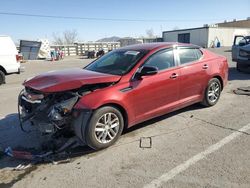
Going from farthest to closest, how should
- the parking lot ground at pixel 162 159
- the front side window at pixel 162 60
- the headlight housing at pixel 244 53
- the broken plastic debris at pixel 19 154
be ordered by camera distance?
the headlight housing at pixel 244 53 → the front side window at pixel 162 60 → the broken plastic debris at pixel 19 154 → the parking lot ground at pixel 162 159

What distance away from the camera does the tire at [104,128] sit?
13.7ft

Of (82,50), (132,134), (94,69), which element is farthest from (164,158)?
(82,50)

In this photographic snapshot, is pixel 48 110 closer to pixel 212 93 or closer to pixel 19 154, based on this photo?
pixel 19 154

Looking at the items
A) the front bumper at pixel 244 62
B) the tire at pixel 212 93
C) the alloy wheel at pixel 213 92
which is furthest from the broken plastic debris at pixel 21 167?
the front bumper at pixel 244 62

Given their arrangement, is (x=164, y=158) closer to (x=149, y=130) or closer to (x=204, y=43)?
(x=149, y=130)

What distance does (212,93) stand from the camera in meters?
6.40

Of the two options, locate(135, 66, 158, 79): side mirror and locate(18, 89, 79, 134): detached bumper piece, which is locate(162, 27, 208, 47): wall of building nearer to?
locate(135, 66, 158, 79): side mirror

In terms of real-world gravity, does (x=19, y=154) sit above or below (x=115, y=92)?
below

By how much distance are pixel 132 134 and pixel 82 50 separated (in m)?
39.6

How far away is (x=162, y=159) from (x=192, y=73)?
2370 millimetres

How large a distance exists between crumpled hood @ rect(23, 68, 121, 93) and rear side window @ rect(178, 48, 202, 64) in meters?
1.73

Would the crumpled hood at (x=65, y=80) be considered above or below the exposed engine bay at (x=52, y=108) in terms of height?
above

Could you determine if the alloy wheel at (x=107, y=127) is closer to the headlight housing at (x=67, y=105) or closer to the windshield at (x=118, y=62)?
the headlight housing at (x=67, y=105)

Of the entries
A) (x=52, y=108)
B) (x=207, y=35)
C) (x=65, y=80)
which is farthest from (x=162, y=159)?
(x=207, y=35)
